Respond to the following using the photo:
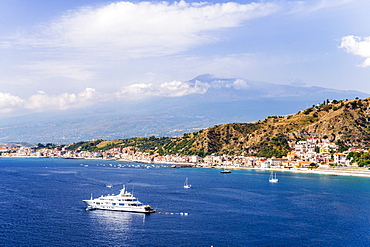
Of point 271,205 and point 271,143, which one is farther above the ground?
point 271,143

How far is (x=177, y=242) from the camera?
45.0 metres

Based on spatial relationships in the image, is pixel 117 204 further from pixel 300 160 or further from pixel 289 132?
pixel 289 132

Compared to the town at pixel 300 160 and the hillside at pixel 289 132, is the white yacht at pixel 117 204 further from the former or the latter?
the hillside at pixel 289 132

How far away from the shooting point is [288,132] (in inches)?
6781

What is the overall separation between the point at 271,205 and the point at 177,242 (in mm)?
26372

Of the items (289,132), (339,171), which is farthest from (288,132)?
(339,171)

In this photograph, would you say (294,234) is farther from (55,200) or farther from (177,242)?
(55,200)

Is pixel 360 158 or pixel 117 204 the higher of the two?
pixel 360 158

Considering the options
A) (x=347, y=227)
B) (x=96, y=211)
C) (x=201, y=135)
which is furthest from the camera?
(x=201, y=135)

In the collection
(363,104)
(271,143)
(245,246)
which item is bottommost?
(245,246)

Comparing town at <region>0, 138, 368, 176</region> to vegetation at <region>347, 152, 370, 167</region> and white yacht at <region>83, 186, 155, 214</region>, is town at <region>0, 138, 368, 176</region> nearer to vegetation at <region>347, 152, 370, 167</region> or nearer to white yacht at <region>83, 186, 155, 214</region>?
vegetation at <region>347, 152, 370, 167</region>

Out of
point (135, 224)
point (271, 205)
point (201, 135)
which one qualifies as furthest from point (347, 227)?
point (201, 135)

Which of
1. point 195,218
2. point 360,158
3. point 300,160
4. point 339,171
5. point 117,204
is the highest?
point 360,158

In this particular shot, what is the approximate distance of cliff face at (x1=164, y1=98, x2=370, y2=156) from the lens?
15625 centimetres
